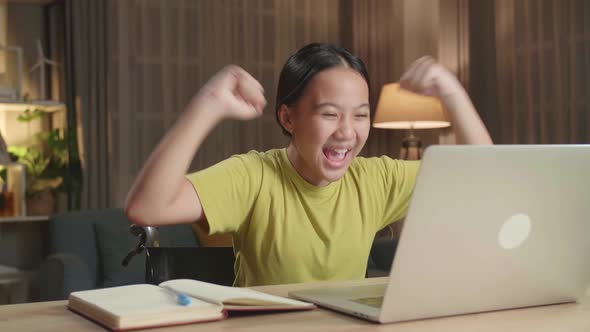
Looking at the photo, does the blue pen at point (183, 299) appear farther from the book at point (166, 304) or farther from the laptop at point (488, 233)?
the laptop at point (488, 233)

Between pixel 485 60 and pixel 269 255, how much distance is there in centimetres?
287

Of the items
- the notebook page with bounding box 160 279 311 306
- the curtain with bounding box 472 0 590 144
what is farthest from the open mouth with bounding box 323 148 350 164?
the curtain with bounding box 472 0 590 144

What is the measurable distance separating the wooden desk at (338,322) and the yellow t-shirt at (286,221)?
1.59 feet

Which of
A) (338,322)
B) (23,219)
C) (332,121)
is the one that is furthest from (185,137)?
(23,219)

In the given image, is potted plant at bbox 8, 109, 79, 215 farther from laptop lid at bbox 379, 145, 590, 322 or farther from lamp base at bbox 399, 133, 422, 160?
laptop lid at bbox 379, 145, 590, 322

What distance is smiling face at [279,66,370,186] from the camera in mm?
1535

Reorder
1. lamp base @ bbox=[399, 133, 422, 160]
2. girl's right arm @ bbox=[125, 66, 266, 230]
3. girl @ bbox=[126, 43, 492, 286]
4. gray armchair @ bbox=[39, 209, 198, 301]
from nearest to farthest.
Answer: girl's right arm @ bbox=[125, 66, 266, 230] < girl @ bbox=[126, 43, 492, 286] < gray armchair @ bbox=[39, 209, 198, 301] < lamp base @ bbox=[399, 133, 422, 160]

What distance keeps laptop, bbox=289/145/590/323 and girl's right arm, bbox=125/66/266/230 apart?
403mm

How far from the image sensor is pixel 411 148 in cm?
418

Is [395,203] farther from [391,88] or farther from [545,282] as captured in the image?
[391,88]

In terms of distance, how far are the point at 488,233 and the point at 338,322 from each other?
234mm

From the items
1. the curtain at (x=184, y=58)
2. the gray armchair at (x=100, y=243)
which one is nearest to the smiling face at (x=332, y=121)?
the gray armchair at (x=100, y=243)

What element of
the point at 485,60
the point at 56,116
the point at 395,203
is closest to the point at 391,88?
the point at 485,60

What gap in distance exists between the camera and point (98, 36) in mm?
4246
